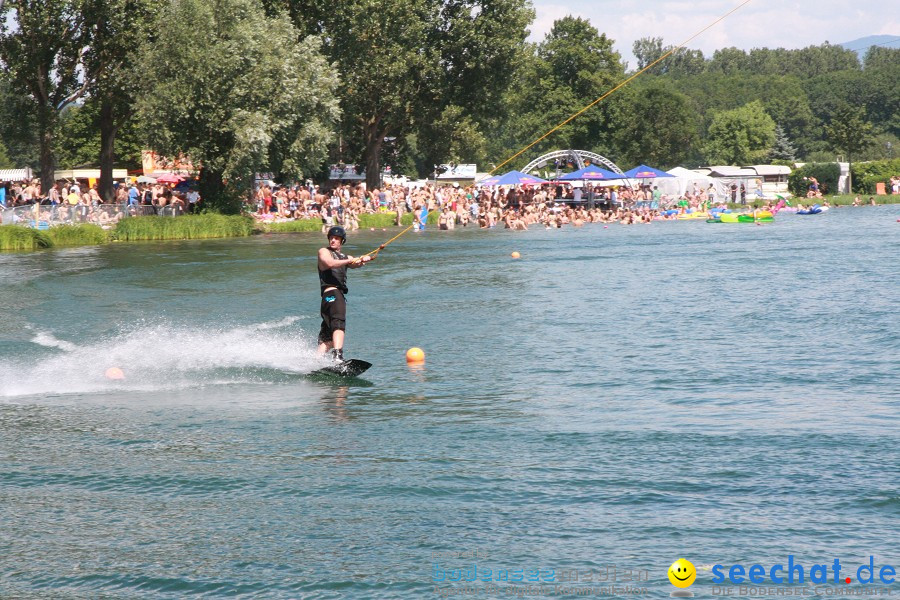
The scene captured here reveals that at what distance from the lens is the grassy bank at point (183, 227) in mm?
41031

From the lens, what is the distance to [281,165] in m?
45.1

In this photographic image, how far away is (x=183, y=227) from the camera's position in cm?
4312

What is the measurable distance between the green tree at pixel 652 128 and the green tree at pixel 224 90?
58.6 meters

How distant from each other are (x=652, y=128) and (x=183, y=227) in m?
64.1

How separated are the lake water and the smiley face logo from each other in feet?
0.32

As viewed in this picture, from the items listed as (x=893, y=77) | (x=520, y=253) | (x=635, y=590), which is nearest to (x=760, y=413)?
(x=635, y=590)

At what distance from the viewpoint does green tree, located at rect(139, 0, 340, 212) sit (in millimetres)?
41375

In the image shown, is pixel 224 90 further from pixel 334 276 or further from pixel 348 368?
pixel 348 368

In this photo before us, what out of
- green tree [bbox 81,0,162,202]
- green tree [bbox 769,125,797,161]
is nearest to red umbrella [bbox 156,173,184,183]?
green tree [bbox 81,0,162,202]

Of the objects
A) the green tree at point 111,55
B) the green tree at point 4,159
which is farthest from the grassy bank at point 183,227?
the green tree at point 4,159

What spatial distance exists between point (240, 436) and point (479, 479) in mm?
2931

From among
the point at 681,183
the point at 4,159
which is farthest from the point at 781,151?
the point at 4,159

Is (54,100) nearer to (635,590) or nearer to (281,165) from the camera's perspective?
(281,165)

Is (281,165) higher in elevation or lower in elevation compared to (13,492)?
higher
